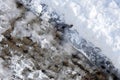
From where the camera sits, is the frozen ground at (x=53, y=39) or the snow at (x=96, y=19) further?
the snow at (x=96, y=19)

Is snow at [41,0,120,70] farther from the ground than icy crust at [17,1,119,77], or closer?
farther from the ground

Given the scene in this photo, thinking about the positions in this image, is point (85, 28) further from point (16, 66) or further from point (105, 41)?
point (16, 66)

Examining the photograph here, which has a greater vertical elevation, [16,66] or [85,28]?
[85,28]

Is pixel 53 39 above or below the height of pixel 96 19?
below

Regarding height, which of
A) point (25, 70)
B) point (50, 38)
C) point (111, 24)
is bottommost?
point (25, 70)

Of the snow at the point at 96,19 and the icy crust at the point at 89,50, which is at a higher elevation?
the snow at the point at 96,19

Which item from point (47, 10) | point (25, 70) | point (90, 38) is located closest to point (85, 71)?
point (90, 38)
